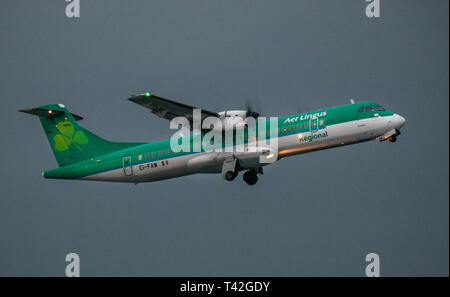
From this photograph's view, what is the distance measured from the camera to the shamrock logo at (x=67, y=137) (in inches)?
1057

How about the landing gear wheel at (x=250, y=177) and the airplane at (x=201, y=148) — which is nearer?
the airplane at (x=201, y=148)

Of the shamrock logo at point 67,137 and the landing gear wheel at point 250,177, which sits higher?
the shamrock logo at point 67,137

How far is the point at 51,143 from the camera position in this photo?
88.7ft

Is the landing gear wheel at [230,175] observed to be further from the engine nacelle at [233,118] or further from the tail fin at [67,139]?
the tail fin at [67,139]

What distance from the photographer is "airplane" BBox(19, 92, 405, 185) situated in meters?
23.0

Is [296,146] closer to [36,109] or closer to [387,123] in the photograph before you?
[387,123]

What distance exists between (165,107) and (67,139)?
19.7 feet

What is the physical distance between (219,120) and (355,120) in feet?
16.9

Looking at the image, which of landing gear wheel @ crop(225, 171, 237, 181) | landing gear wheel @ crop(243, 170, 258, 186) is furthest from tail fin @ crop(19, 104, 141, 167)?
landing gear wheel @ crop(243, 170, 258, 186)

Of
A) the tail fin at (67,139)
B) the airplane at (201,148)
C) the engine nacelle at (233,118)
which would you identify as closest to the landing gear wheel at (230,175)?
the airplane at (201,148)
